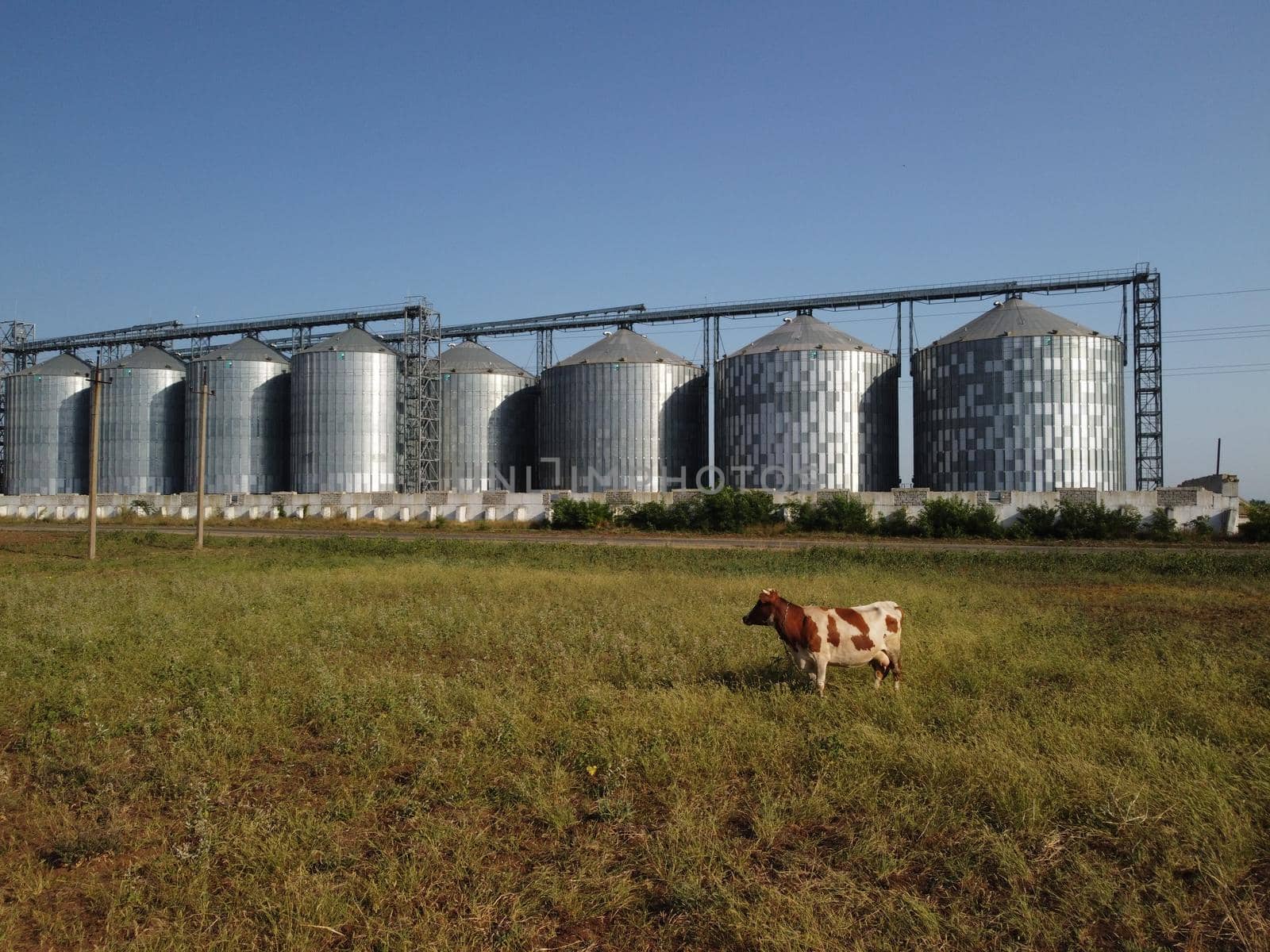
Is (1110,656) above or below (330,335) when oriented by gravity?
below

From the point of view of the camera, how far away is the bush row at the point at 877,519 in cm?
4322

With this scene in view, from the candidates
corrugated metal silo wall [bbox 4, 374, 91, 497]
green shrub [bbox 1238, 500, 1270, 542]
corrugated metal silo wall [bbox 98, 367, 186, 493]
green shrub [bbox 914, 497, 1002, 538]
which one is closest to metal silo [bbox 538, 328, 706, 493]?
green shrub [bbox 914, 497, 1002, 538]

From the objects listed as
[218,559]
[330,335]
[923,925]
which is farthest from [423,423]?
[923,925]

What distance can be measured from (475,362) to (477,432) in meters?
7.04

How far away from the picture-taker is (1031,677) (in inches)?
451

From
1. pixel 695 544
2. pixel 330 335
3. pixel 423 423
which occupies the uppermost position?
pixel 330 335

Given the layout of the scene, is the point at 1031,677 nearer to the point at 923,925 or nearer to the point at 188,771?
the point at 923,925

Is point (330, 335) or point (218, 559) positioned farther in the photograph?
point (330, 335)

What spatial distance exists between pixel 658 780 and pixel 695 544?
3208cm

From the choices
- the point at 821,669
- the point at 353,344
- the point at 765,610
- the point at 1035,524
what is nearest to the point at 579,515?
the point at 1035,524

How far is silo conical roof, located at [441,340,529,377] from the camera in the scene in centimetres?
7869

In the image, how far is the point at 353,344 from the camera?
74.5 meters

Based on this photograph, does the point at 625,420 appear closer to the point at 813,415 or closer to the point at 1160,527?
the point at 813,415

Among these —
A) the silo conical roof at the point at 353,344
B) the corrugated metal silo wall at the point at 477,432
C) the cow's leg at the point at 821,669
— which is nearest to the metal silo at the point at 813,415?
the corrugated metal silo wall at the point at 477,432
